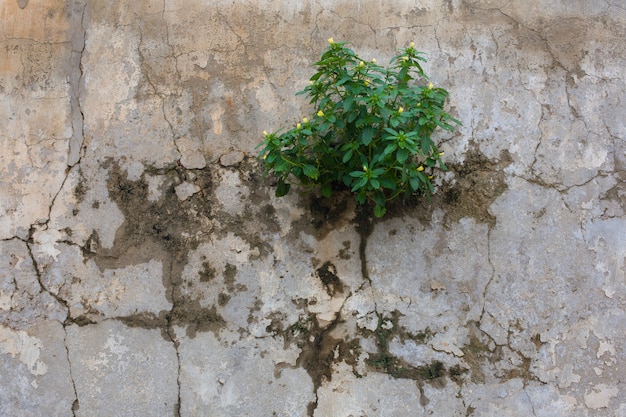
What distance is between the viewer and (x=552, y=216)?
2406 millimetres

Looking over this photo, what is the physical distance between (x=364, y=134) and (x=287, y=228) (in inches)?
22.5

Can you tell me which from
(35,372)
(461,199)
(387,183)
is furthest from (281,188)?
(35,372)

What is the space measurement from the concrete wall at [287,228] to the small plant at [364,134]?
0.83 ft

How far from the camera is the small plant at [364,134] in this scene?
6.94 feet

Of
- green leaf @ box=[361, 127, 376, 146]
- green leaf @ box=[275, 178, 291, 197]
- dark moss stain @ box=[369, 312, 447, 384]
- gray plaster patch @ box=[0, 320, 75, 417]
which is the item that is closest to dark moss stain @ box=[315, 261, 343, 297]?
dark moss stain @ box=[369, 312, 447, 384]

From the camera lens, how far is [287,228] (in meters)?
2.43

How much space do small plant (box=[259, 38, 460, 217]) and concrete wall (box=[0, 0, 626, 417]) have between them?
252 mm

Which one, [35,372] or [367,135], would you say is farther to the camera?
[35,372]

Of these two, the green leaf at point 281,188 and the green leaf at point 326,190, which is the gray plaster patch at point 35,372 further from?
the green leaf at point 326,190

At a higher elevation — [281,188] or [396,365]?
[281,188]

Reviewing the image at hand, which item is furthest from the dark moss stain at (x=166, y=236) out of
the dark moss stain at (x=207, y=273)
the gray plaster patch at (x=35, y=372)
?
the gray plaster patch at (x=35, y=372)

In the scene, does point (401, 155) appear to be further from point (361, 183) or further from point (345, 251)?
point (345, 251)

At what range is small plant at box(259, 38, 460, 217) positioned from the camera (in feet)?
6.94

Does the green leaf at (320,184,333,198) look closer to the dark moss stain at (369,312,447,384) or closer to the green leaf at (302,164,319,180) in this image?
the green leaf at (302,164,319,180)
